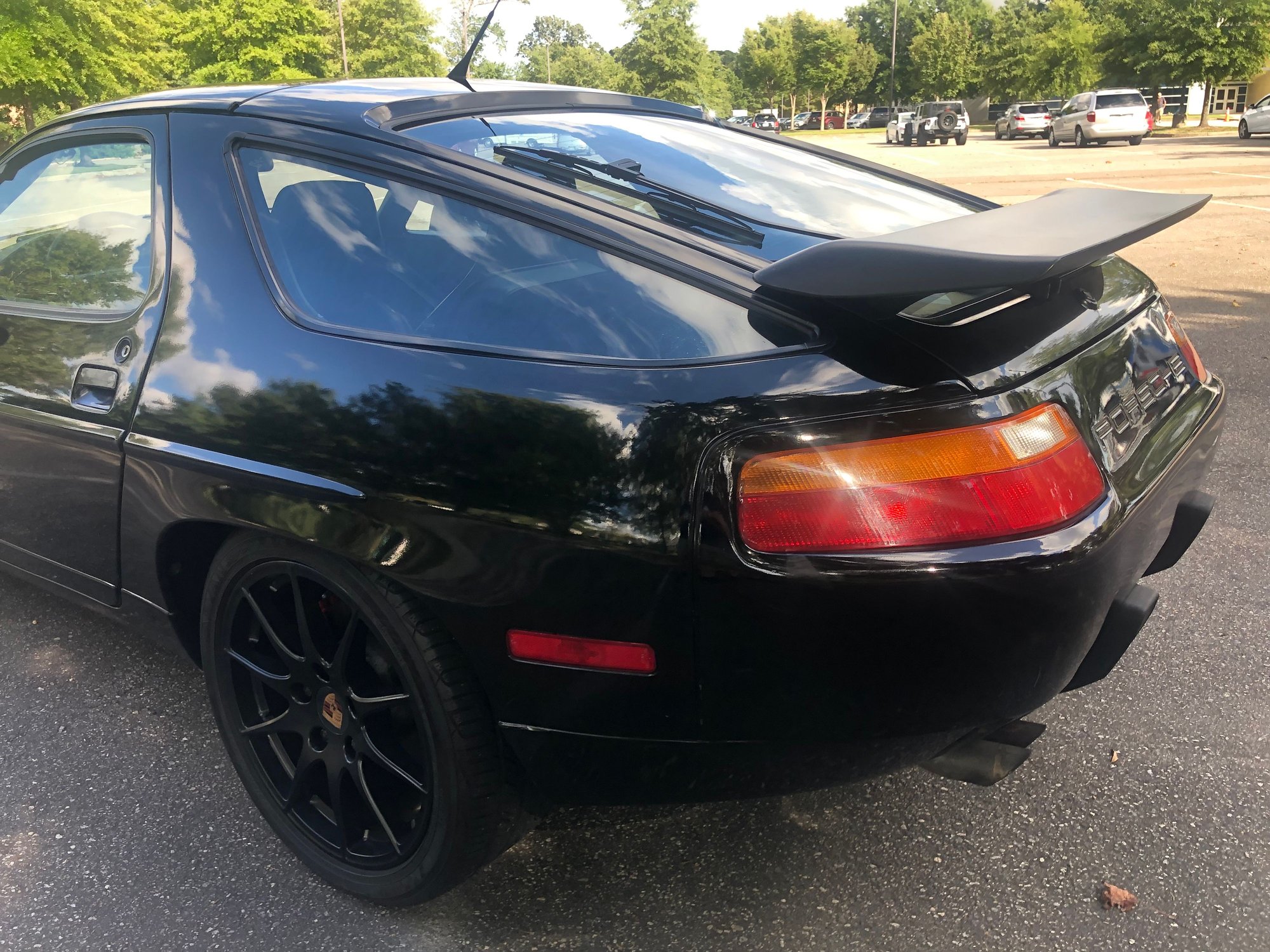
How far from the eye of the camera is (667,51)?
63469 mm

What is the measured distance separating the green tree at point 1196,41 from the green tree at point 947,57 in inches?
999

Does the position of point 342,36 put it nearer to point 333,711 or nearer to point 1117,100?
point 1117,100

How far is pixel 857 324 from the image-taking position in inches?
64.5

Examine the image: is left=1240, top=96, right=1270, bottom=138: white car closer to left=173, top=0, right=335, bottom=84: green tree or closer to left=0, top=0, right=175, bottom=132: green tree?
left=0, top=0, right=175, bottom=132: green tree

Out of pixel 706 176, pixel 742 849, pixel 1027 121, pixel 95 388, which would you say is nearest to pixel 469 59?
pixel 706 176

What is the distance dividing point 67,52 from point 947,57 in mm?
64373

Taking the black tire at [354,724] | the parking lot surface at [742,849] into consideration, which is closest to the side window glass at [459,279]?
the black tire at [354,724]

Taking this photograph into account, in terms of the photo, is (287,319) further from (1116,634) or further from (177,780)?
(1116,634)

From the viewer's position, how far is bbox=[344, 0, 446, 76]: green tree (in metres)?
55.2

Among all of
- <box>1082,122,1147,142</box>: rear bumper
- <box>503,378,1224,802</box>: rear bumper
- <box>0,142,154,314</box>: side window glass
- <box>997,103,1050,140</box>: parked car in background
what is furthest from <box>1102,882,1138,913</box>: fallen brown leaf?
<box>997,103,1050,140</box>: parked car in background

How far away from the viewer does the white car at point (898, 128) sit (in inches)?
1828

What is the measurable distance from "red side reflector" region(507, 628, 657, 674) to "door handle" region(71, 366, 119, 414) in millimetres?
1174

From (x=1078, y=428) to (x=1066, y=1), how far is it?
6965 cm

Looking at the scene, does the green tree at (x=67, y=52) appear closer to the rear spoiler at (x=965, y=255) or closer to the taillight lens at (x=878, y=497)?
the rear spoiler at (x=965, y=255)
